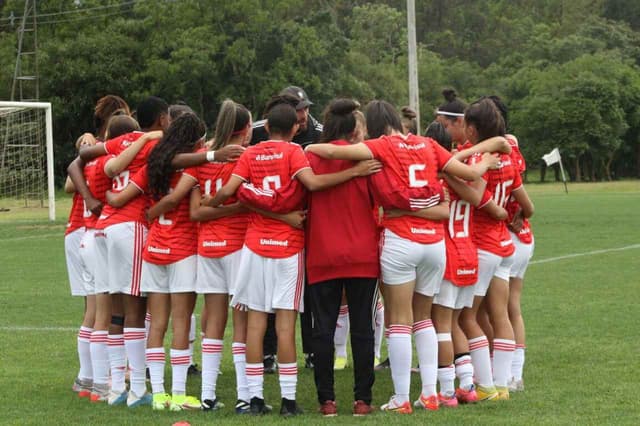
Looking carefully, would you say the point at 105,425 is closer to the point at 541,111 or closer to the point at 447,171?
the point at 447,171

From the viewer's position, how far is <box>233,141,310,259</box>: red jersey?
7.09 m

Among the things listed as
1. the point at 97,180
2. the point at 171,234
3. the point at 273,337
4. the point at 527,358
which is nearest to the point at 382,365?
the point at 273,337

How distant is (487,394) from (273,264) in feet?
6.08

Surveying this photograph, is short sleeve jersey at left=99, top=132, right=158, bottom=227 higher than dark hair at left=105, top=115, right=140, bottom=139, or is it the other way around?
dark hair at left=105, top=115, right=140, bottom=139

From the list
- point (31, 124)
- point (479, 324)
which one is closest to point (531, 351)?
point (479, 324)

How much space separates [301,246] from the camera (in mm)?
7199

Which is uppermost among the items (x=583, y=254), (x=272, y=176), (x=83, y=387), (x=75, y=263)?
(x=272, y=176)

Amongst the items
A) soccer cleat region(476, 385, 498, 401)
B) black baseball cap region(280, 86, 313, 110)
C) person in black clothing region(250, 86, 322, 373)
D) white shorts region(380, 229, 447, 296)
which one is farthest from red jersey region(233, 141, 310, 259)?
person in black clothing region(250, 86, 322, 373)

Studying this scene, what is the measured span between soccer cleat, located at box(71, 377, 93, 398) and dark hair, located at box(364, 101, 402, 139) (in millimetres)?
2980

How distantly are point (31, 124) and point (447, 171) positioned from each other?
97.6ft

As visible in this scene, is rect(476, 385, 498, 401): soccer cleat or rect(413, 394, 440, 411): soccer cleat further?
rect(476, 385, 498, 401): soccer cleat

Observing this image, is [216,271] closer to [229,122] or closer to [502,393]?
[229,122]

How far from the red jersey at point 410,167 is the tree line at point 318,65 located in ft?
161

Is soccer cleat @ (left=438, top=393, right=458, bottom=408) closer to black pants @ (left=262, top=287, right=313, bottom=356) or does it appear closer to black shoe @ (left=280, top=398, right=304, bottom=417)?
black shoe @ (left=280, top=398, right=304, bottom=417)
